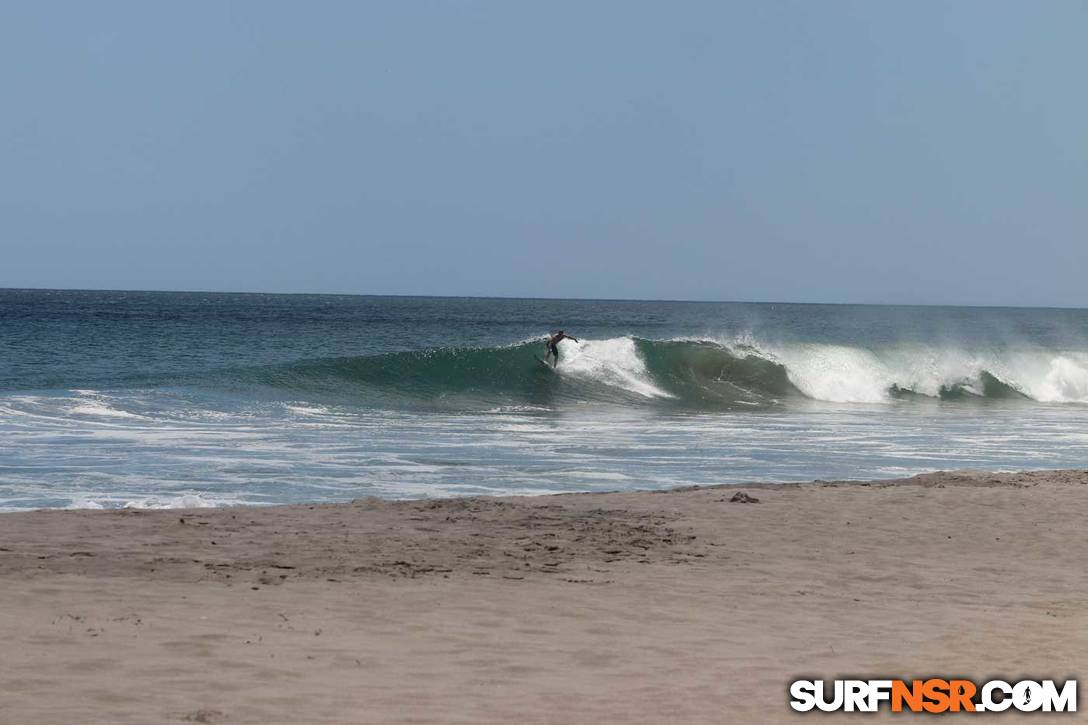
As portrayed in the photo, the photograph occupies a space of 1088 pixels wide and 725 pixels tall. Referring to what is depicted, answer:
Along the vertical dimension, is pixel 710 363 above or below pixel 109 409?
above

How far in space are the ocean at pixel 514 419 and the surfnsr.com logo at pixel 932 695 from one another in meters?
7.08

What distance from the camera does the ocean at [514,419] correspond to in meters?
13.3

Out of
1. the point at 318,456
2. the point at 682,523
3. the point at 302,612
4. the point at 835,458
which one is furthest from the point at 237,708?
the point at 835,458

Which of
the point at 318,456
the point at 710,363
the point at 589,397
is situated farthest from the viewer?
the point at 710,363

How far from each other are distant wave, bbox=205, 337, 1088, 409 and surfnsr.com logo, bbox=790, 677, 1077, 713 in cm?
1894

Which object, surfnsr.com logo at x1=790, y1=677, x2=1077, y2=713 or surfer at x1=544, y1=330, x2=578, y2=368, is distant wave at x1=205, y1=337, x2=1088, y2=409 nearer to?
surfer at x1=544, y1=330, x2=578, y2=368

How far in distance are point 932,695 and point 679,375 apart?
81.1ft

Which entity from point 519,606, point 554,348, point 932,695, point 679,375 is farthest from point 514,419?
point 932,695

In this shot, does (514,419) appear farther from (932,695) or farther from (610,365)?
(932,695)

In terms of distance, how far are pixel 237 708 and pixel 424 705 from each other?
75 centimetres

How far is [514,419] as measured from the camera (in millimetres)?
21188

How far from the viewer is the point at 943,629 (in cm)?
→ 658

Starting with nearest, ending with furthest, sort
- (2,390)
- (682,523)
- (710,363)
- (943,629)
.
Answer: (943,629)
(682,523)
(2,390)
(710,363)

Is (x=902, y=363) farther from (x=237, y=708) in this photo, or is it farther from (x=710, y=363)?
(x=237, y=708)
